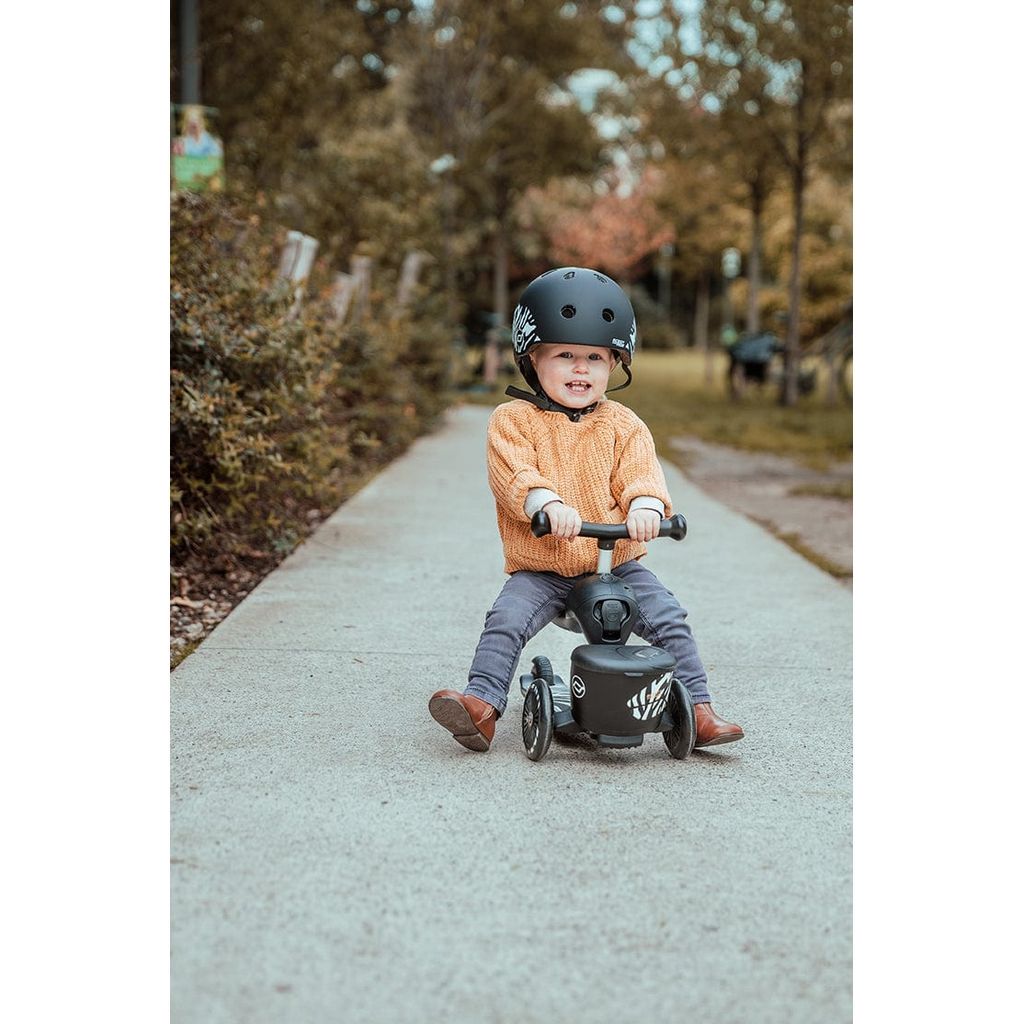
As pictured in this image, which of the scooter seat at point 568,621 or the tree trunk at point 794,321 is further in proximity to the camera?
the tree trunk at point 794,321

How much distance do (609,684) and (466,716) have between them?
1.26ft

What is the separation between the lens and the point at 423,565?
19.8 ft

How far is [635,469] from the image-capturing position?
3586 millimetres

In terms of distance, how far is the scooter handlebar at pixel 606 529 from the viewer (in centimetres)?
326

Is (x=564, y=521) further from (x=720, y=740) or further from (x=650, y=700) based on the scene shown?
(x=720, y=740)

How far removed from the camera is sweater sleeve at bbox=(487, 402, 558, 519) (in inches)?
136

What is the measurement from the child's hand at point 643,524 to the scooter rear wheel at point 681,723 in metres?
0.42

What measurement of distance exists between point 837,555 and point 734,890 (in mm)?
4532

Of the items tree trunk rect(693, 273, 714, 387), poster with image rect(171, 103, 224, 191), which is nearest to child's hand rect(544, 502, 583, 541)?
poster with image rect(171, 103, 224, 191)

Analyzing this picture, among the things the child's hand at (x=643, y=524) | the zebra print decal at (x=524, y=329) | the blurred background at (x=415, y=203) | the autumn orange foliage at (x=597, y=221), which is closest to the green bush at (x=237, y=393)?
the blurred background at (x=415, y=203)

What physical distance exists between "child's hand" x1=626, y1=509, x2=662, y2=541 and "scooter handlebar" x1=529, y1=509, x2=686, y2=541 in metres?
0.01

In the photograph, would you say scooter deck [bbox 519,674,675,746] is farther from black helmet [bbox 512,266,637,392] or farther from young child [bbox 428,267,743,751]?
black helmet [bbox 512,266,637,392]

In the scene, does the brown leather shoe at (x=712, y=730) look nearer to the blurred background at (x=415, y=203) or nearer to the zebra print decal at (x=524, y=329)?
the zebra print decal at (x=524, y=329)

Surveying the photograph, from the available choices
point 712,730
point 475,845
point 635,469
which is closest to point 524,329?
point 635,469
